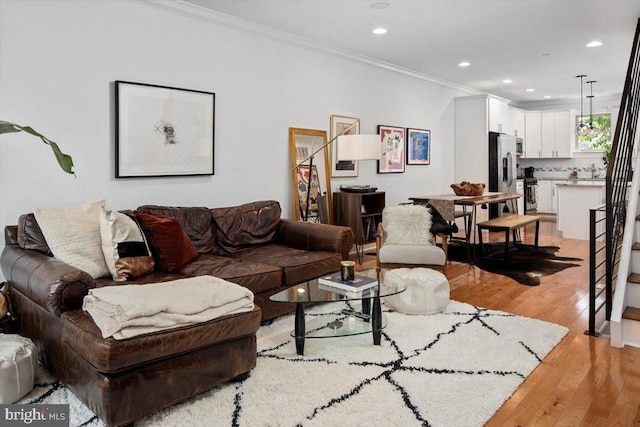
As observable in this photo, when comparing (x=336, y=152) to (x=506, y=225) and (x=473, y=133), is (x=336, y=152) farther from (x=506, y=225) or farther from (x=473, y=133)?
(x=473, y=133)

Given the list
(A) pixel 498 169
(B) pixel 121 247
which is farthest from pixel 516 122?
(B) pixel 121 247

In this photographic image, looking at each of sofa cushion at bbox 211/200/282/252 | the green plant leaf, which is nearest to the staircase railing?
sofa cushion at bbox 211/200/282/252

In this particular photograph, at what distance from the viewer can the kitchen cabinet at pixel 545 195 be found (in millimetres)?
10016

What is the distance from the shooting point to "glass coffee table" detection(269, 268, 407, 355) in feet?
9.06

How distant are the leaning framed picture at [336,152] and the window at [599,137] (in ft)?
21.9

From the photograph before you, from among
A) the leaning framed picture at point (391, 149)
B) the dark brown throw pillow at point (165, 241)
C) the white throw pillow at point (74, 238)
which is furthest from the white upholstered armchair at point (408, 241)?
the white throw pillow at point (74, 238)

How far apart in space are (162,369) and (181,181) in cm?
228

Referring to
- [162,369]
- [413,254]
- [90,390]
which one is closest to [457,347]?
[413,254]

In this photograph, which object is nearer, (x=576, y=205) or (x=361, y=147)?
(x=361, y=147)

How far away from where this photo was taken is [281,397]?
7.66 ft

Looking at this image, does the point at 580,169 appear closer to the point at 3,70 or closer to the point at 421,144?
the point at 421,144

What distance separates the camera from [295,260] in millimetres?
3604

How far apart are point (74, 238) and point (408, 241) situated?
3.01 meters

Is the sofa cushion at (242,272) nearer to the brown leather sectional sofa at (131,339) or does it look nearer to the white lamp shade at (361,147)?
the brown leather sectional sofa at (131,339)
